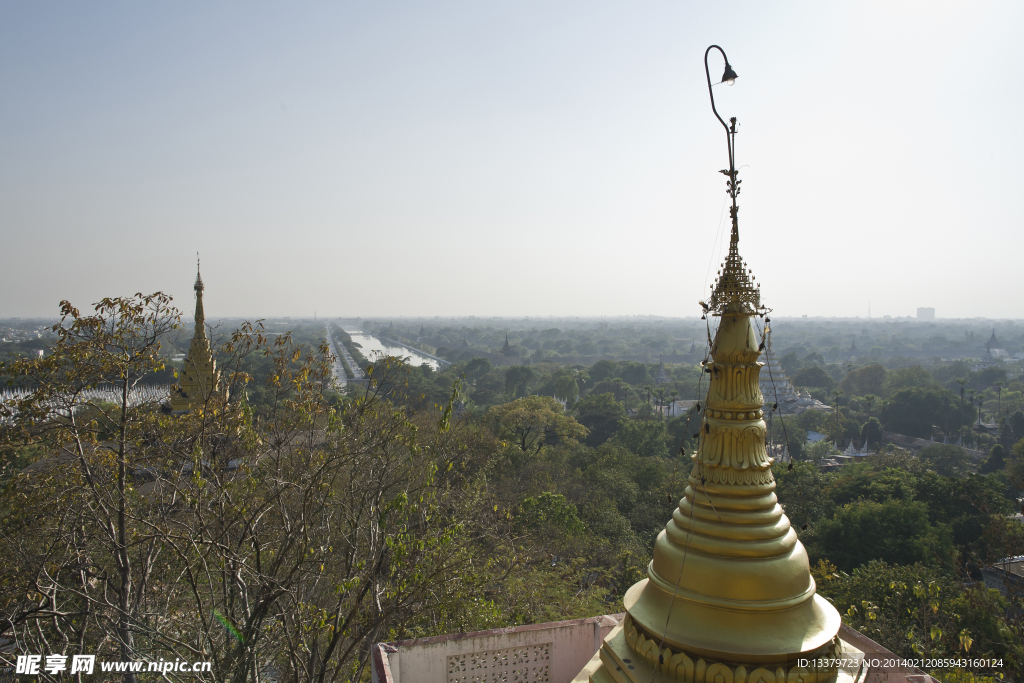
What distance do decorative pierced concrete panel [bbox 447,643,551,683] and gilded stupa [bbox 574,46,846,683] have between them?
4059 millimetres

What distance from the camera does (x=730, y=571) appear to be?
5031mm

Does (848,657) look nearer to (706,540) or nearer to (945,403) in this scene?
(706,540)

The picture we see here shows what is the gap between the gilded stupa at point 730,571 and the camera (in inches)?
193

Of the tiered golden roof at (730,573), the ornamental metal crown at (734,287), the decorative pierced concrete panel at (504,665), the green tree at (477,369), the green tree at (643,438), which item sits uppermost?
the ornamental metal crown at (734,287)

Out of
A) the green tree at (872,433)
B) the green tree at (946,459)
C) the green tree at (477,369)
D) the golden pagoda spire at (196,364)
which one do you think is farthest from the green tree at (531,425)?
the green tree at (477,369)

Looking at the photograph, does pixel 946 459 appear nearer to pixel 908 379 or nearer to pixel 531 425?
pixel 531 425

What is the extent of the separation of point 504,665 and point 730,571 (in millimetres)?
5644

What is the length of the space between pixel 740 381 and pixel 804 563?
5.59 ft

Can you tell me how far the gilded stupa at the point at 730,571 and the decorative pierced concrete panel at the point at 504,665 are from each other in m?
4.06

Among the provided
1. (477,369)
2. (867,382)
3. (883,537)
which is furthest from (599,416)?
(867,382)

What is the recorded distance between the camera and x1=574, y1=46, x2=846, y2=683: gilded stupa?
16.1 feet

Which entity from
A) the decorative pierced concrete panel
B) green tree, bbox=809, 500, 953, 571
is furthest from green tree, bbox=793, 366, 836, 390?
the decorative pierced concrete panel

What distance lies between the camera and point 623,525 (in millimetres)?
21688

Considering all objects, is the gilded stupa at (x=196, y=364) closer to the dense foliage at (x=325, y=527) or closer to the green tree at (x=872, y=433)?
the dense foliage at (x=325, y=527)
